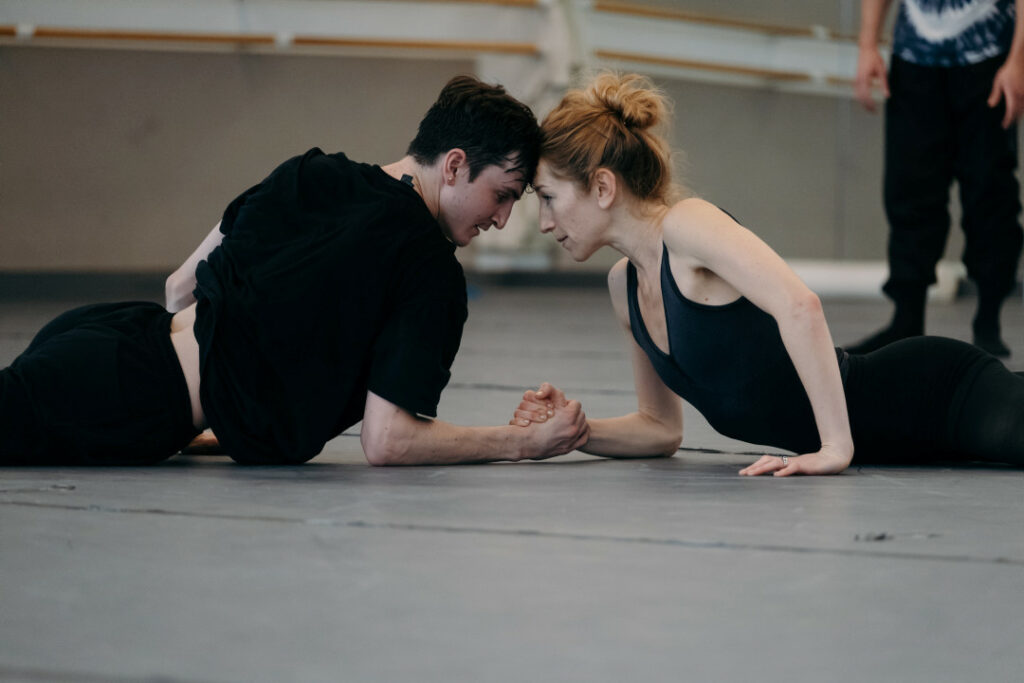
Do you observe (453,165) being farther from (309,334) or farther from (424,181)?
(309,334)

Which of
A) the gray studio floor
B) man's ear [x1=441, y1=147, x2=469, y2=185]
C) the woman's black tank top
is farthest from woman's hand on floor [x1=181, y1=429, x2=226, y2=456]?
the woman's black tank top

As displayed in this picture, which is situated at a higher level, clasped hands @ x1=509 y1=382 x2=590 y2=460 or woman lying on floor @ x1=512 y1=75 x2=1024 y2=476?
woman lying on floor @ x1=512 y1=75 x2=1024 y2=476

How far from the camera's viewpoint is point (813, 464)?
187 centimetres

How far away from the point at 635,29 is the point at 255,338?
548cm

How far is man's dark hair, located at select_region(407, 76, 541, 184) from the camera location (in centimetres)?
192

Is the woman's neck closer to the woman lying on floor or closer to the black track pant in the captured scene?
the woman lying on floor

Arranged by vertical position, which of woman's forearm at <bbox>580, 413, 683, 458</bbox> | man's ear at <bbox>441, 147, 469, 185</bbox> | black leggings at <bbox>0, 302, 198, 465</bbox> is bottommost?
woman's forearm at <bbox>580, 413, 683, 458</bbox>

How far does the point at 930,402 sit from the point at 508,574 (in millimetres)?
1030

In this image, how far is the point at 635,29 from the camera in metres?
6.95

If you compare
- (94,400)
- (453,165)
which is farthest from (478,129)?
(94,400)

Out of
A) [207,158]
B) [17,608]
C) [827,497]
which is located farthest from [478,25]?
[17,608]

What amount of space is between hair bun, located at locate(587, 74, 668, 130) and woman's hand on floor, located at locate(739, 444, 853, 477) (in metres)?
0.57

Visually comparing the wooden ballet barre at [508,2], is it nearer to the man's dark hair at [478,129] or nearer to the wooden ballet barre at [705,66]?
the wooden ballet barre at [705,66]

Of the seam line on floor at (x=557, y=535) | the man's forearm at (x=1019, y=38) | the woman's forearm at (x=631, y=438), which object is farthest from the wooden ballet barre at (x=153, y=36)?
the seam line on floor at (x=557, y=535)
